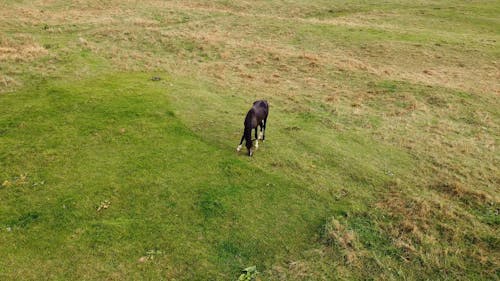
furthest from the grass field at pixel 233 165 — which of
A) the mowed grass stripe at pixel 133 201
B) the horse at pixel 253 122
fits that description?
the horse at pixel 253 122

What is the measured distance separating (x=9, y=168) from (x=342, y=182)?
13.6 m

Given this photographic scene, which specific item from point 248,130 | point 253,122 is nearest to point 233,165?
point 248,130

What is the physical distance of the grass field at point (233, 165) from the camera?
1023 centimetres

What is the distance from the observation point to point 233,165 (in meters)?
14.3

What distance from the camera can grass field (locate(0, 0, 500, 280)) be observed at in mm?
10234

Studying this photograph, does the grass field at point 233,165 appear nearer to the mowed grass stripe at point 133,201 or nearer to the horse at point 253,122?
the mowed grass stripe at point 133,201

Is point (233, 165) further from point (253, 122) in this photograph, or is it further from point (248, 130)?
point (253, 122)

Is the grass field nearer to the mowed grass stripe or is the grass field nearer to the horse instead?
the mowed grass stripe

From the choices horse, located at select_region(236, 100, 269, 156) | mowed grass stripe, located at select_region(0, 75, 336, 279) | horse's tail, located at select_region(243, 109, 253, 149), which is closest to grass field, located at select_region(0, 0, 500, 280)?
mowed grass stripe, located at select_region(0, 75, 336, 279)

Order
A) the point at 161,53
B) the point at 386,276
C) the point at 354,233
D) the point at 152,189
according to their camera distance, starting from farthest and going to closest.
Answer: the point at 161,53
the point at 152,189
the point at 354,233
the point at 386,276

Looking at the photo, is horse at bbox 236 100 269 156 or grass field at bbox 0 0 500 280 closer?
grass field at bbox 0 0 500 280

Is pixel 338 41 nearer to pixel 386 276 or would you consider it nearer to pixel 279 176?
pixel 279 176

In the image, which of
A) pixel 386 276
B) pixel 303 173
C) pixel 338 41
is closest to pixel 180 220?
pixel 303 173

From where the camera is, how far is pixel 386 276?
984 cm
